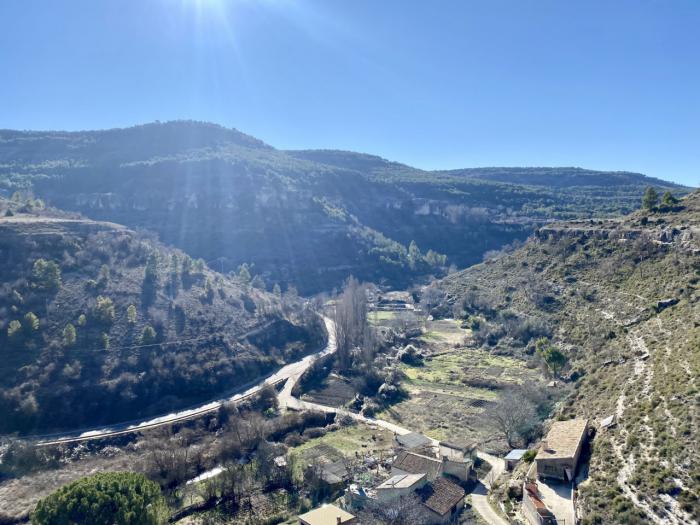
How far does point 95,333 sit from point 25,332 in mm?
7271

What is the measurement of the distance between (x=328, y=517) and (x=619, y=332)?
33216mm

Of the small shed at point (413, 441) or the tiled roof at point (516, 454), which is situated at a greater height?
the tiled roof at point (516, 454)

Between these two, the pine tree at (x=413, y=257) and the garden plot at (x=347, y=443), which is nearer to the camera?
the garden plot at (x=347, y=443)

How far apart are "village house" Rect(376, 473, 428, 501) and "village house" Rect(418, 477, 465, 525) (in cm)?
53

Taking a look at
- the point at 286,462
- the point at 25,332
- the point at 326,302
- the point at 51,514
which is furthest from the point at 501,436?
the point at 326,302

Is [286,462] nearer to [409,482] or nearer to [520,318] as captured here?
[409,482]

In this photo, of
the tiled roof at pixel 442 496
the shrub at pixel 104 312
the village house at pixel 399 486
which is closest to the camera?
the tiled roof at pixel 442 496

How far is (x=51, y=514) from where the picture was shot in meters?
28.2

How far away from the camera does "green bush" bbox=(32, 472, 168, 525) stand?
2809cm

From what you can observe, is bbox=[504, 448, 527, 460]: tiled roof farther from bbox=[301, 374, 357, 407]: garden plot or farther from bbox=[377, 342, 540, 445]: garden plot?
bbox=[301, 374, 357, 407]: garden plot

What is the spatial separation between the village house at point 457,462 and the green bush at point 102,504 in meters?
19.8

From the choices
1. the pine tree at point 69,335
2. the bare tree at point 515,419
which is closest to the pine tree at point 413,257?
the pine tree at point 69,335

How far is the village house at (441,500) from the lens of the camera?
31.2 m

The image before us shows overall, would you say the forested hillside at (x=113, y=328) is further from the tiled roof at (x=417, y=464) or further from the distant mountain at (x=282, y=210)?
the distant mountain at (x=282, y=210)
